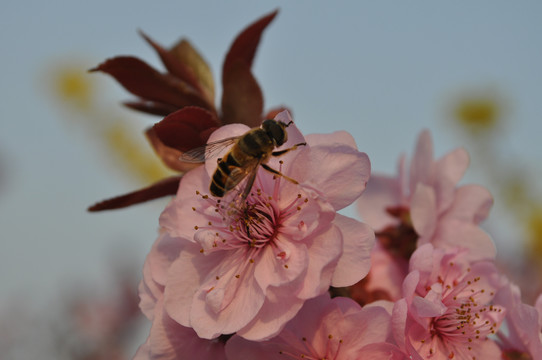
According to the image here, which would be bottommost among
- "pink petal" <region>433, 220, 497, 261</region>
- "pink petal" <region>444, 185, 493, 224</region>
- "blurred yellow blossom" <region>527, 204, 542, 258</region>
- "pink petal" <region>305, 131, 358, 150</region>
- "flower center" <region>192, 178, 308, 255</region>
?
"blurred yellow blossom" <region>527, 204, 542, 258</region>

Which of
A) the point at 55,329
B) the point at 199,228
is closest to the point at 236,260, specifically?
the point at 199,228

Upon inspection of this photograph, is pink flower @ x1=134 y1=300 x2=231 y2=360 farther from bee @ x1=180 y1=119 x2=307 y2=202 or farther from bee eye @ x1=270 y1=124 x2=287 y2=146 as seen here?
bee eye @ x1=270 y1=124 x2=287 y2=146

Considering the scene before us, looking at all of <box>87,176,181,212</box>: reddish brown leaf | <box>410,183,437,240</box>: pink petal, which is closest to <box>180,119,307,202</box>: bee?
<box>87,176,181,212</box>: reddish brown leaf

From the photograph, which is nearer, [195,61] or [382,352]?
[382,352]

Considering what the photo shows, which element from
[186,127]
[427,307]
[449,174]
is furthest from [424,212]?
[186,127]

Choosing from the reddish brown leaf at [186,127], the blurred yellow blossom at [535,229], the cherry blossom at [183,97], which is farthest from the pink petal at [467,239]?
the blurred yellow blossom at [535,229]

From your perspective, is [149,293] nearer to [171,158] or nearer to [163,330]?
[163,330]
